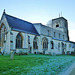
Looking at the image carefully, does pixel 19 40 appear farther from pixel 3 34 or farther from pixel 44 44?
pixel 44 44

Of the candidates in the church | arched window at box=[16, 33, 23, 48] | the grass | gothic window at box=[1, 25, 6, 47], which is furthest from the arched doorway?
the grass

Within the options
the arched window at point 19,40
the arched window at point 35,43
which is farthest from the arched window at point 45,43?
the arched window at point 19,40

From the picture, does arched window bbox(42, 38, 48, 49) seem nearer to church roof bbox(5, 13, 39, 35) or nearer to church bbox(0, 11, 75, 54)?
church bbox(0, 11, 75, 54)

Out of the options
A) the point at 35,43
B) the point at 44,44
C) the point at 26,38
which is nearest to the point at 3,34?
the point at 26,38

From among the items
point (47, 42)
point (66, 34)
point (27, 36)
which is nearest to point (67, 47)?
point (66, 34)

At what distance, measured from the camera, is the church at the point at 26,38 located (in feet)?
70.7

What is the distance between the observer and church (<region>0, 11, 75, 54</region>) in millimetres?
21534

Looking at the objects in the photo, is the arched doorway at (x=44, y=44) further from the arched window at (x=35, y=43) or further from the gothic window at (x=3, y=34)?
the gothic window at (x=3, y=34)

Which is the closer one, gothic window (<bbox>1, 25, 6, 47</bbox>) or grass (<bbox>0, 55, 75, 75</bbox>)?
grass (<bbox>0, 55, 75, 75</bbox>)

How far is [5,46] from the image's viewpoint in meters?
21.6

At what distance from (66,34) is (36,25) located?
2233 centimetres

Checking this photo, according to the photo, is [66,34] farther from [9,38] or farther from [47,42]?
[9,38]

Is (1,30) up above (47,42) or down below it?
above

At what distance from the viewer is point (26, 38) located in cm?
2492
